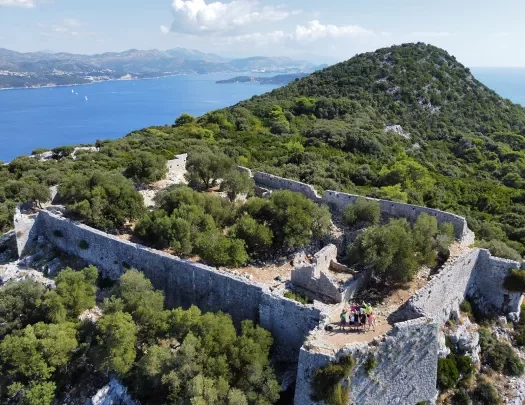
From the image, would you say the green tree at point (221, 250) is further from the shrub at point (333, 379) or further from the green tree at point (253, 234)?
the shrub at point (333, 379)

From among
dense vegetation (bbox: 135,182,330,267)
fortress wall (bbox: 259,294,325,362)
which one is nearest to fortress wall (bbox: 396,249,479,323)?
fortress wall (bbox: 259,294,325,362)

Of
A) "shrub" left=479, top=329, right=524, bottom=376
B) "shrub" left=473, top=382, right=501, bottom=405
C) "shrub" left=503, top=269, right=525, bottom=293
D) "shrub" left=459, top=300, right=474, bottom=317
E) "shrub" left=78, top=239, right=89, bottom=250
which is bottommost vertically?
"shrub" left=473, top=382, right=501, bottom=405

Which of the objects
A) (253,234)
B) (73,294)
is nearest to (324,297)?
(253,234)

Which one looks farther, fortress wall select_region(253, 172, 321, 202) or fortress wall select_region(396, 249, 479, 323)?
fortress wall select_region(253, 172, 321, 202)

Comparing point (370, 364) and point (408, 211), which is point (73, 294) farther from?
point (408, 211)

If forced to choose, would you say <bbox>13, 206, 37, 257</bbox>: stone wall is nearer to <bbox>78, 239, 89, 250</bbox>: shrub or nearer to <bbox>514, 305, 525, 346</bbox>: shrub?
<bbox>78, 239, 89, 250</bbox>: shrub

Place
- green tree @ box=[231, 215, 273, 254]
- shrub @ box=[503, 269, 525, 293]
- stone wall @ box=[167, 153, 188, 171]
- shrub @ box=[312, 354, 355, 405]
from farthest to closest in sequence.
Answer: stone wall @ box=[167, 153, 188, 171], green tree @ box=[231, 215, 273, 254], shrub @ box=[503, 269, 525, 293], shrub @ box=[312, 354, 355, 405]
